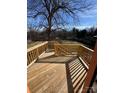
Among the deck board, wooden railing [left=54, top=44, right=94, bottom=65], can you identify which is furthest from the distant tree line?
the deck board

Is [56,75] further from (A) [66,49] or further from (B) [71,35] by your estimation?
(B) [71,35]

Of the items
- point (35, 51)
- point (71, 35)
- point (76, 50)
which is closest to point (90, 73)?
point (76, 50)

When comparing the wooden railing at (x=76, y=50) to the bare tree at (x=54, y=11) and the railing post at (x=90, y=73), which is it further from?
the bare tree at (x=54, y=11)

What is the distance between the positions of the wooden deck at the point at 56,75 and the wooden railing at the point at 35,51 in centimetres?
4

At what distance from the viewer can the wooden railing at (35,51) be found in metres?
1.95

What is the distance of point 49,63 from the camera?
201 centimetres

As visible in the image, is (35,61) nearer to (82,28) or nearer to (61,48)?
(61,48)

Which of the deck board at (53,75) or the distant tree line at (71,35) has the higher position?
the distant tree line at (71,35)

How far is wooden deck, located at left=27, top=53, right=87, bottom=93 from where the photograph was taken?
1.92 m

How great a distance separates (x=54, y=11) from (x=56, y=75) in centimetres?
45

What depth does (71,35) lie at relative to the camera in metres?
1.92

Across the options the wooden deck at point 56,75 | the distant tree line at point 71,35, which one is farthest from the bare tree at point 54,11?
the wooden deck at point 56,75

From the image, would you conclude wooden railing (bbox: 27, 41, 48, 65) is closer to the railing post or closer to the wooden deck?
the wooden deck
